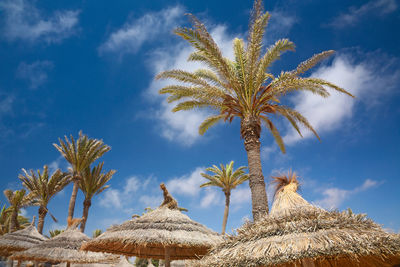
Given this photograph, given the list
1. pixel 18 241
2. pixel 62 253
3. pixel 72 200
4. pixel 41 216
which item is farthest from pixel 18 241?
pixel 41 216

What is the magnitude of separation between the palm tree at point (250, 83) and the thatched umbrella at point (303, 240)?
15.3 ft

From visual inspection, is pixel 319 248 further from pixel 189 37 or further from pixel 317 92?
pixel 317 92

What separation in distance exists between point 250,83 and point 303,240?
24.9 feet

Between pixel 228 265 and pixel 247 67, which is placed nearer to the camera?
pixel 228 265

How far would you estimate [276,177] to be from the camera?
22.3 feet

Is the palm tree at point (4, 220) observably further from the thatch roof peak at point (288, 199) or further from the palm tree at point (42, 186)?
the thatch roof peak at point (288, 199)

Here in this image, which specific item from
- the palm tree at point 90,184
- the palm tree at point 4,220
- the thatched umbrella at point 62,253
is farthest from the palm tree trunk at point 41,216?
the thatched umbrella at point 62,253

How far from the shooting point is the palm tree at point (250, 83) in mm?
9898

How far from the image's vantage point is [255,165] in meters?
9.95

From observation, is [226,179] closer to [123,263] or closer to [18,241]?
[123,263]

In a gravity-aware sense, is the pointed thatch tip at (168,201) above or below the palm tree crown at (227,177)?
below

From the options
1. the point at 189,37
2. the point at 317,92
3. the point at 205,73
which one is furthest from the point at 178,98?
the point at 317,92

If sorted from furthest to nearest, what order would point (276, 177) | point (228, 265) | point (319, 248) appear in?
1. point (276, 177)
2. point (228, 265)
3. point (319, 248)

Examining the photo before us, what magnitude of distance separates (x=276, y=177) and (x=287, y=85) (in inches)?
201
